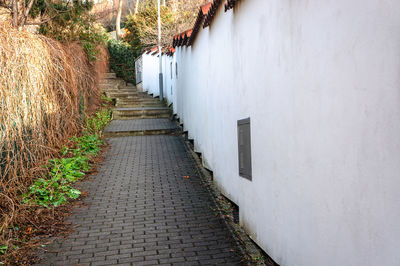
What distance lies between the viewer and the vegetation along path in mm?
4996

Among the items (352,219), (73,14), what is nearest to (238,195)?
(352,219)

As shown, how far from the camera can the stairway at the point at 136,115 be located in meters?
14.0

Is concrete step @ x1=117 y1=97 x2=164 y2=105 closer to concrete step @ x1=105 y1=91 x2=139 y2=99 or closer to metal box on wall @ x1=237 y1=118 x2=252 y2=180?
concrete step @ x1=105 y1=91 x2=139 y2=99

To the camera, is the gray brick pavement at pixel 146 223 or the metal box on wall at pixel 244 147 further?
the metal box on wall at pixel 244 147

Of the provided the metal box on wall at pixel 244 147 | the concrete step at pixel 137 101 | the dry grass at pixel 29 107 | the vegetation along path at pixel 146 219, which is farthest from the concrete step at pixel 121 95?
the metal box on wall at pixel 244 147

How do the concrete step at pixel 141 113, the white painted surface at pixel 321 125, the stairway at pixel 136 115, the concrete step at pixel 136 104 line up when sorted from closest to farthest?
the white painted surface at pixel 321 125 < the stairway at pixel 136 115 < the concrete step at pixel 141 113 < the concrete step at pixel 136 104

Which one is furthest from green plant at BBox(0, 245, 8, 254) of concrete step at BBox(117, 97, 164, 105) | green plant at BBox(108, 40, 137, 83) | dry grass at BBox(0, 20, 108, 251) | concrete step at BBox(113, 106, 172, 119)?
green plant at BBox(108, 40, 137, 83)

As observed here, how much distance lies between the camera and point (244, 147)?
5664 mm

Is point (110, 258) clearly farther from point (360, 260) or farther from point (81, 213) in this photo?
point (360, 260)

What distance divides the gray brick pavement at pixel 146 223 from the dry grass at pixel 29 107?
992 mm

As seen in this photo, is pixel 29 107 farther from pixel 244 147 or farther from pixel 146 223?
pixel 244 147

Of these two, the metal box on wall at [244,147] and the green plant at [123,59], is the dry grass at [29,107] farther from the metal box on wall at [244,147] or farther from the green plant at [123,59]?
the green plant at [123,59]

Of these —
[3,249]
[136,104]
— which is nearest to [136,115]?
[136,104]

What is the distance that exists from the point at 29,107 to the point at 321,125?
587cm
